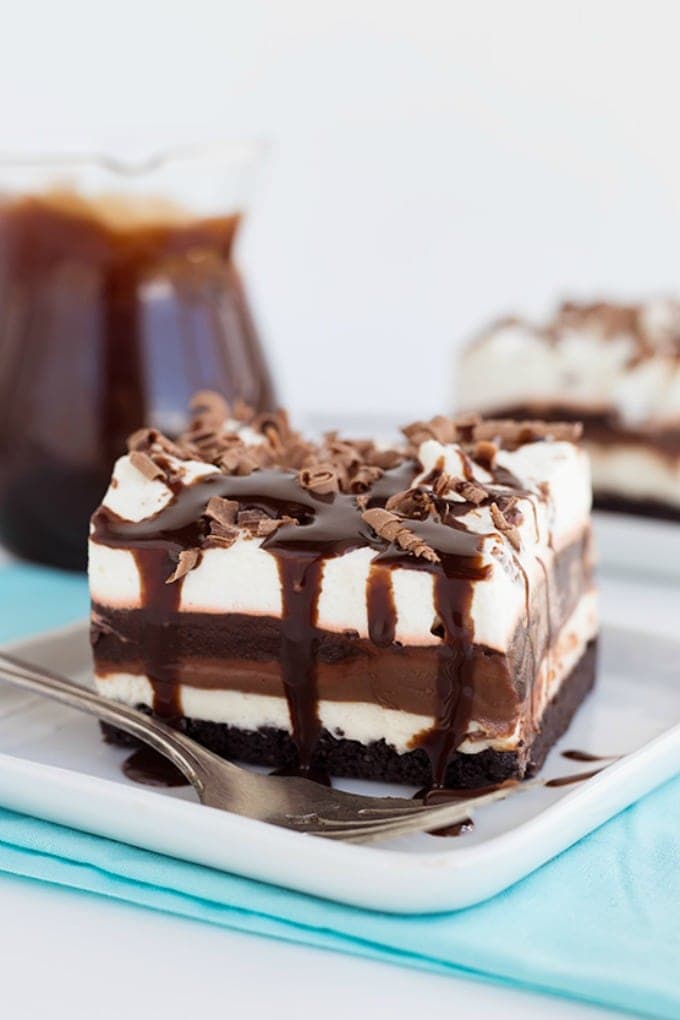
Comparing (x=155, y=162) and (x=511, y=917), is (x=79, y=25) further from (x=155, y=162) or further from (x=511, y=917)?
(x=511, y=917)

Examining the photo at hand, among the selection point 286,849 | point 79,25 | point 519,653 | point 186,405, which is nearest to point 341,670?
point 519,653

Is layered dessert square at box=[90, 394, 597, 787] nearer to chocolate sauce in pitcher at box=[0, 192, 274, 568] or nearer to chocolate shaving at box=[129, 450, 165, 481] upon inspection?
chocolate shaving at box=[129, 450, 165, 481]

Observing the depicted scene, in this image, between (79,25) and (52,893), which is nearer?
(52,893)

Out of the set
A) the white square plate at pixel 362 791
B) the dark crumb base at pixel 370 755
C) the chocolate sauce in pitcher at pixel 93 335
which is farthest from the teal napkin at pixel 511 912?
the chocolate sauce in pitcher at pixel 93 335

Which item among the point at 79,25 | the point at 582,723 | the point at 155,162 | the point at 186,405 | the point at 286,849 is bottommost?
the point at 582,723

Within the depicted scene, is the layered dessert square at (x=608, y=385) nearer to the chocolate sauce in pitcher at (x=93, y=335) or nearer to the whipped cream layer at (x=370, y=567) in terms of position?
the chocolate sauce in pitcher at (x=93, y=335)

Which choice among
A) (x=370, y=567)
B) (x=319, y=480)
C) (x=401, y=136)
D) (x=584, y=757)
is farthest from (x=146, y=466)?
(x=401, y=136)
